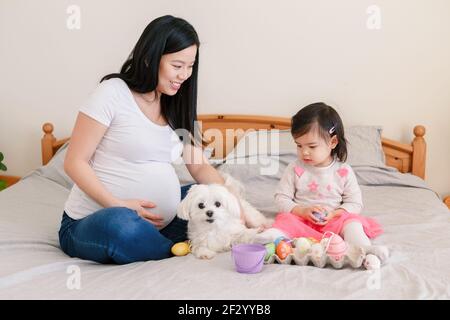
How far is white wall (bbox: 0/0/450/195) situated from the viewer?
2.70m

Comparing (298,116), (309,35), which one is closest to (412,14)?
(309,35)

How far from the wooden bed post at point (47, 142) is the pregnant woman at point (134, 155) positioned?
57.7 inches

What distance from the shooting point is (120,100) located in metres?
1.63

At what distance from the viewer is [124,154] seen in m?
1.66

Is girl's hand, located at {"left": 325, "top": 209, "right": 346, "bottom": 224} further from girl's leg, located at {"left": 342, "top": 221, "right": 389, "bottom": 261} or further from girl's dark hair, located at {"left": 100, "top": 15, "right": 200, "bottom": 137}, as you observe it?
girl's dark hair, located at {"left": 100, "top": 15, "right": 200, "bottom": 137}

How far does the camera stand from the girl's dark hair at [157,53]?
5.18 feet

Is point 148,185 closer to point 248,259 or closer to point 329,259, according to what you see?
point 248,259

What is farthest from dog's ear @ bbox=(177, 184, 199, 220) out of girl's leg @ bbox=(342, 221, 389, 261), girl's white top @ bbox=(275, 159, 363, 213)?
girl's leg @ bbox=(342, 221, 389, 261)

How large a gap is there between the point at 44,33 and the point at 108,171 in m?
1.79

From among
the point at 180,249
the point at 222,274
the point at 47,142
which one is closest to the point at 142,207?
the point at 180,249

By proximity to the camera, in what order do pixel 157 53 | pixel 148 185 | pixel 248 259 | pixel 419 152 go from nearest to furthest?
1. pixel 248 259
2. pixel 157 53
3. pixel 148 185
4. pixel 419 152

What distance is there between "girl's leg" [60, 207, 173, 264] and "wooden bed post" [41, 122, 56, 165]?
5.26ft

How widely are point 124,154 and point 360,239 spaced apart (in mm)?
770
